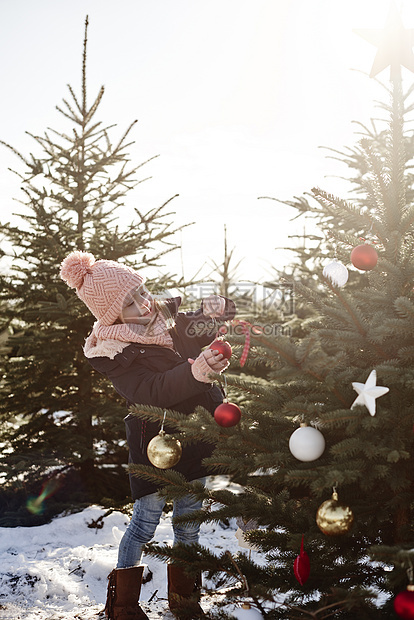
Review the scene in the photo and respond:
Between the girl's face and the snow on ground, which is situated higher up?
the girl's face

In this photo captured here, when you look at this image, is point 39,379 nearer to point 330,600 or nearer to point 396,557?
point 330,600

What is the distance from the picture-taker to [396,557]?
153 cm

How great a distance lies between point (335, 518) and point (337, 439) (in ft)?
1.30

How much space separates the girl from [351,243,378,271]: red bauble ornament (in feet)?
2.88

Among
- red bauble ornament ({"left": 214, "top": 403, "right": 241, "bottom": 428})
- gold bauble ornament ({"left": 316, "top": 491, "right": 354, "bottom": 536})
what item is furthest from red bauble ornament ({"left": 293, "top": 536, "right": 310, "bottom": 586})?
red bauble ornament ({"left": 214, "top": 403, "right": 241, "bottom": 428})

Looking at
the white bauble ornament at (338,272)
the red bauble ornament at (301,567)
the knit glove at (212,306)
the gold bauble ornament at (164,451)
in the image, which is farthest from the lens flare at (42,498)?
the white bauble ornament at (338,272)

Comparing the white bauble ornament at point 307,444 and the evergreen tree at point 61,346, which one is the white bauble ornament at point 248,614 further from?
the evergreen tree at point 61,346

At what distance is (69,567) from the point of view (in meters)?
3.81

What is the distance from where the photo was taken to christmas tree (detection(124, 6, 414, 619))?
178 cm

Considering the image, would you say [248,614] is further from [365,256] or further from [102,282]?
[102,282]

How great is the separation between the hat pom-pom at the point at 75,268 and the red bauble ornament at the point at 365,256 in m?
1.52

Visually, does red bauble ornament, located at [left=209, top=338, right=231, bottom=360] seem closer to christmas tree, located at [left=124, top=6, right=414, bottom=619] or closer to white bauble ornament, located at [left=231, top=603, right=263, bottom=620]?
christmas tree, located at [left=124, top=6, right=414, bottom=619]

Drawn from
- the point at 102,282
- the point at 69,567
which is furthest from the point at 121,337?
the point at 69,567

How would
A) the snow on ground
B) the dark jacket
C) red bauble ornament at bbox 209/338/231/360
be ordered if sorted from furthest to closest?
the snow on ground, the dark jacket, red bauble ornament at bbox 209/338/231/360
